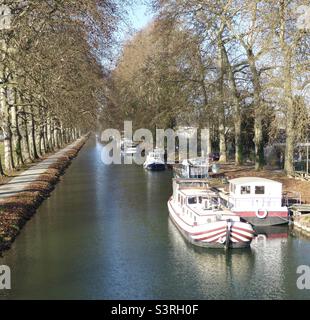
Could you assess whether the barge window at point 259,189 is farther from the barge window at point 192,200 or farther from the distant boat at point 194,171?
the distant boat at point 194,171

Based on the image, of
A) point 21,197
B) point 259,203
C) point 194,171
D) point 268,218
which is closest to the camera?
point 268,218

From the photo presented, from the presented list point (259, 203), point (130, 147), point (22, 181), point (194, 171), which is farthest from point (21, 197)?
point (130, 147)

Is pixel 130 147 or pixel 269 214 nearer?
pixel 269 214

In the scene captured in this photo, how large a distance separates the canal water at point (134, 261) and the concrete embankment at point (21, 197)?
55 centimetres

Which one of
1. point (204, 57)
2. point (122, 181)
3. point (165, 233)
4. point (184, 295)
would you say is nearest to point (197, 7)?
point (204, 57)

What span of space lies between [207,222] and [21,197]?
44.8ft

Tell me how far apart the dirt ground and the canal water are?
22.6 feet

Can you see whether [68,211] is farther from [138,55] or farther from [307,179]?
[138,55]

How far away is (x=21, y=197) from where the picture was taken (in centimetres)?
3519

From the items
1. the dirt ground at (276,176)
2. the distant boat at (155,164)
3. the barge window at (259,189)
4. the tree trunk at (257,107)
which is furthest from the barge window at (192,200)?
the distant boat at (155,164)

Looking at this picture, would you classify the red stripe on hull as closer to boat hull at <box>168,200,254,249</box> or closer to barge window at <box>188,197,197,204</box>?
barge window at <box>188,197,197,204</box>

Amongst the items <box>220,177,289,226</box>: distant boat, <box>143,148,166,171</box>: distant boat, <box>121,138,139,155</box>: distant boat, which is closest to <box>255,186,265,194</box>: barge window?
<box>220,177,289,226</box>: distant boat

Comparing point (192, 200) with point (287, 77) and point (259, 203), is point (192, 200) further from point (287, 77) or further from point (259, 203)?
point (287, 77)

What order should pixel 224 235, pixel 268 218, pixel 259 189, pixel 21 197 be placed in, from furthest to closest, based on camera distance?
pixel 21 197, pixel 259 189, pixel 268 218, pixel 224 235
